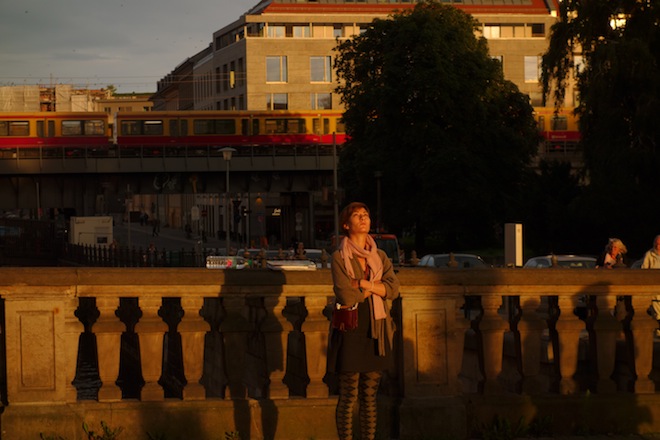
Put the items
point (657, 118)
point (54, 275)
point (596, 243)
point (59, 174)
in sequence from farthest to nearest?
point (59, 174)
point (596, 243)
point (657, 118)
point (54, 275)

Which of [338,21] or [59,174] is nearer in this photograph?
[59,174]

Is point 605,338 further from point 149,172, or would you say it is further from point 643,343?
point 149,172

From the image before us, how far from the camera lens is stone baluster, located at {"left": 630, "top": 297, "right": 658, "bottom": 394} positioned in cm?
1020

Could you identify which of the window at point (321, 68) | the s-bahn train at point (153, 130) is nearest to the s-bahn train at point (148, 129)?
the s-bahn train at point (153, 130)

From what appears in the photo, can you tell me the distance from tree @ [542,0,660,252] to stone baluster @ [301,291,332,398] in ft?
111

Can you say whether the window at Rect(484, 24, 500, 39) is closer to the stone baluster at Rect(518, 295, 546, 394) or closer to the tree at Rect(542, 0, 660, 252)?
the tree at Rect(542, 0, 660, 252)

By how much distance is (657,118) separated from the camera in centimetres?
4212

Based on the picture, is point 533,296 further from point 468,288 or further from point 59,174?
point 59,174

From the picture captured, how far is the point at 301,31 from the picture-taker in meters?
111

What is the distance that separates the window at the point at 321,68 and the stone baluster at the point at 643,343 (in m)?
100

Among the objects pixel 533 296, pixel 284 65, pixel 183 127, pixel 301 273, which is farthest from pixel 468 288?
pixel 284 65

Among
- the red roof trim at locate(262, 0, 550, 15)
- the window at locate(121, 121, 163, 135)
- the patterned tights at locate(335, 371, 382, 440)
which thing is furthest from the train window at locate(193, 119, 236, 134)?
the patterned tights at locate(335, 371, 382, 440)

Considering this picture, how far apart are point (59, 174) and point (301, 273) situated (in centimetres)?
6796

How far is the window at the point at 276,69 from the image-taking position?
110 meters
